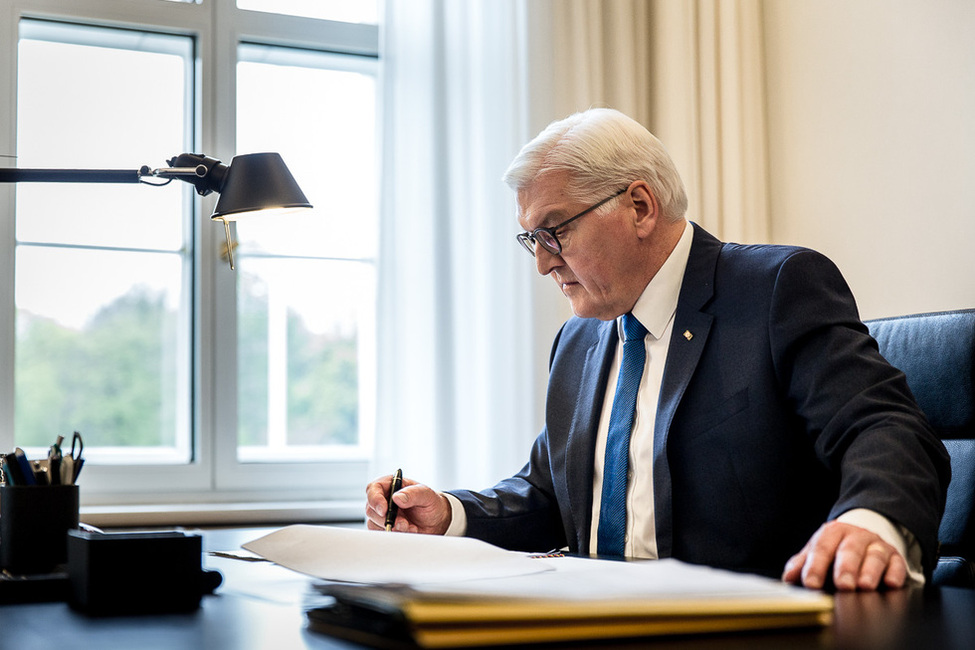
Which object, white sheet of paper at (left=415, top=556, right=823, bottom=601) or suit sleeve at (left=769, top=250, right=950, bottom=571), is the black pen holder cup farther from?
suit sleeve at (left=769, top=250, right=950, bottom=571)

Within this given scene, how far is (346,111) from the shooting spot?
3064mm

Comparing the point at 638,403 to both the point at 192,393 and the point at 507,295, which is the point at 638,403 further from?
the point at 192,393

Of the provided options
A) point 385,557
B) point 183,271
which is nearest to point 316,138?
point 183,271

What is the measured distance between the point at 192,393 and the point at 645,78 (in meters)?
1.70

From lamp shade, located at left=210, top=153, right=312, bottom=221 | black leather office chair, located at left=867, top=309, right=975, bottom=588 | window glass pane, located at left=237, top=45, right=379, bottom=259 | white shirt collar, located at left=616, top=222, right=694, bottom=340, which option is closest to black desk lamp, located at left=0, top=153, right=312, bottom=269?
lamp shade, located at left=210, top=153, right=312, bottom=221

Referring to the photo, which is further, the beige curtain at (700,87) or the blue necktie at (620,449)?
the beige curtain at (700,87)

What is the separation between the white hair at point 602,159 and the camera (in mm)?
1779

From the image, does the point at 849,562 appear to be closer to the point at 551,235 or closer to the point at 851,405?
the point at 851,405

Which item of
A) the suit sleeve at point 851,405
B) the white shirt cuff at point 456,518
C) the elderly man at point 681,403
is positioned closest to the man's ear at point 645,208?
the elderly man at point 681,403

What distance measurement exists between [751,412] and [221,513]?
163 cm

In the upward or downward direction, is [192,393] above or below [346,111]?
below

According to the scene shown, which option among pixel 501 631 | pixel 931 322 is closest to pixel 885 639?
pixel 501 631

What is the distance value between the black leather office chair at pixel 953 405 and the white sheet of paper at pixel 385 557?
0.90 meters

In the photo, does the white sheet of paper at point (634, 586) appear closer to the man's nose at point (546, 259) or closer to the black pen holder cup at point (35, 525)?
the black pen holder cup at point (35, 525)
